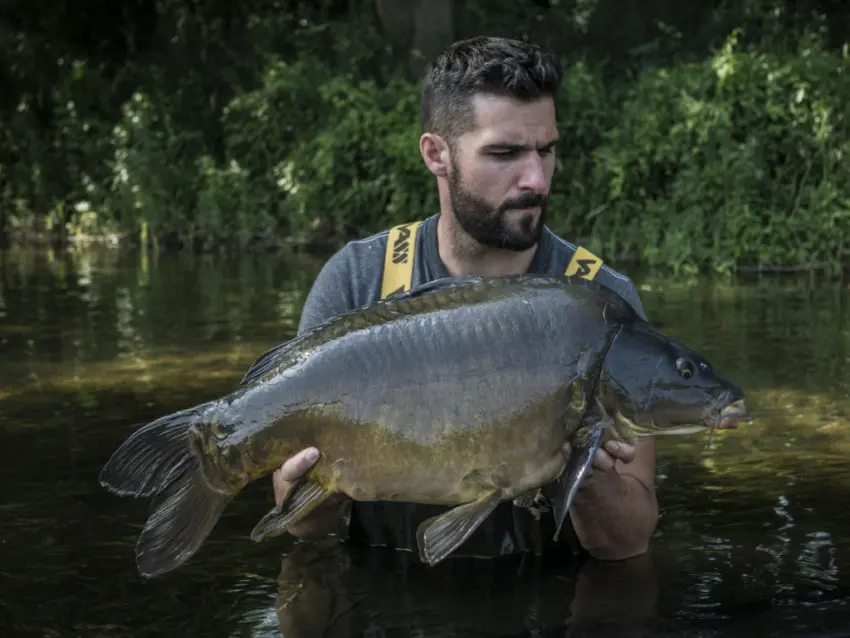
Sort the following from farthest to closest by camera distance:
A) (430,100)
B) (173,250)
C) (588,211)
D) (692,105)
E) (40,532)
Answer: (173,250)
(588,211)
(692,105)
(40,532)
(430,100)

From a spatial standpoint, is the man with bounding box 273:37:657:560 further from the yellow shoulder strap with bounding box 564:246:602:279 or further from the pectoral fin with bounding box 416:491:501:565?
the pectoral fin with bounding box 416:491:501:565

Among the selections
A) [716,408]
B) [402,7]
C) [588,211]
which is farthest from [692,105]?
[716,408]

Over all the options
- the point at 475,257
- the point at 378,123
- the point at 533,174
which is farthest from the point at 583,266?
the point at 378,123

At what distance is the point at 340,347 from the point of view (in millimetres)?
3961

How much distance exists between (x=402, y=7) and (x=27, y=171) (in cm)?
578

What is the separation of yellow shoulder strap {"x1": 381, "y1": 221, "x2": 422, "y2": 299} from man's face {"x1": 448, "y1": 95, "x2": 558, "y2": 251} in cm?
38

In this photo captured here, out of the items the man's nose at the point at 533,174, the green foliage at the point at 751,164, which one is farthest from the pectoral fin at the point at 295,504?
the green foliage at the point at 751,164

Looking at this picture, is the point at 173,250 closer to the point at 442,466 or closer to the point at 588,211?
the point at 588,211

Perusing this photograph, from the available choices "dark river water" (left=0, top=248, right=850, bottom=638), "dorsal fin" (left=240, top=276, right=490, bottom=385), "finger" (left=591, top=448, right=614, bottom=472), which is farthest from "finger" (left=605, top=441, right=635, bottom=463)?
"dark river water" (left=0, top=248, right=850, bottom=638)

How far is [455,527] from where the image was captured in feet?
12.8

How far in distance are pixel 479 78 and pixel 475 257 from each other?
0.59m

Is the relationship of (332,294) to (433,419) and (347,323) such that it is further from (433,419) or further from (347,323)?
(433,419)

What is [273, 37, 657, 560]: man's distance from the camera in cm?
462

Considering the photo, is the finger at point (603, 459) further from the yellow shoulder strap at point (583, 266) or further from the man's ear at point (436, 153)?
the man's ear at point (436, 153)
